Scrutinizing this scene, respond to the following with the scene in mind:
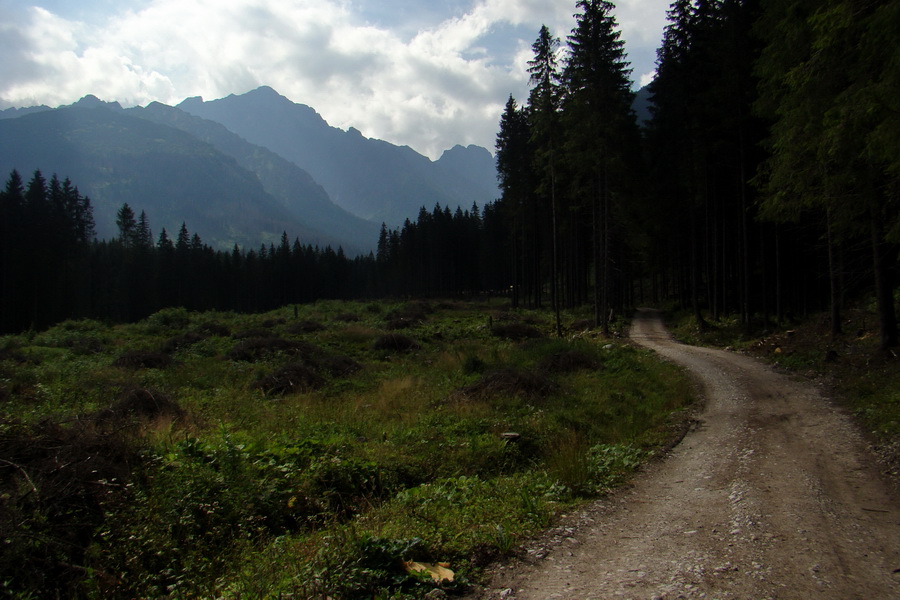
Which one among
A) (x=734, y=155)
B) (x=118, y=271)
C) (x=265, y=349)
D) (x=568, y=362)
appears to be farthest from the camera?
(x=118, y=271)

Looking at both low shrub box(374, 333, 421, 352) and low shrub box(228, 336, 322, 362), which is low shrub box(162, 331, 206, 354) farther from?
low shrub box(374, 333, 421, 352)

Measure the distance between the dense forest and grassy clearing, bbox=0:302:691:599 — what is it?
661 cm

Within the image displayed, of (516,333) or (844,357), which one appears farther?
(516,333)

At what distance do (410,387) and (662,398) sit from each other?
7.09 meters

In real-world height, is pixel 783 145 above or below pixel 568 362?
above

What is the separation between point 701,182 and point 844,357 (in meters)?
13.4

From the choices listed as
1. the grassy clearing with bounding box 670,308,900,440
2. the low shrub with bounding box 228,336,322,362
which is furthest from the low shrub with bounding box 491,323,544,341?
the low shrub with bounding box 228,336,322,362

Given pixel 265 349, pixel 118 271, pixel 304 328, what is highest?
pixel 118 271

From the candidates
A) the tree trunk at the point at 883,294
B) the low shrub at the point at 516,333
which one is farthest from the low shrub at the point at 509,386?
the low shrub at the point at 516,333

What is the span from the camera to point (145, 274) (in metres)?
72.8

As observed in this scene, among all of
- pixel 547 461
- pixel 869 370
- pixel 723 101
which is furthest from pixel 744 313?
pixel 547 461

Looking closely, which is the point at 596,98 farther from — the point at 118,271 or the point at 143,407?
the point at 118,271

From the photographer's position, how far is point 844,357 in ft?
43.8

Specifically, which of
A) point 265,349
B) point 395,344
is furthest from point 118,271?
point 395,344
